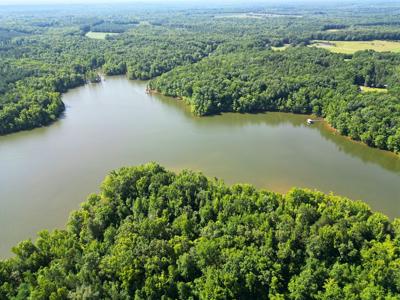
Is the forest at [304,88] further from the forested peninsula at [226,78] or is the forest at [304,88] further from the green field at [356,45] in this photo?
the green field at [356,45]

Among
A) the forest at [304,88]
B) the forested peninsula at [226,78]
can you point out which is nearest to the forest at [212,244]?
the forest at [304,88]

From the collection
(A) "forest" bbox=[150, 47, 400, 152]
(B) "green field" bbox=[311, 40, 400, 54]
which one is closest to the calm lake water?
(A) "forest" bbox=[150, 47, 400, 152]

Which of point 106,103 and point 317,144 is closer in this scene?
point 317,144

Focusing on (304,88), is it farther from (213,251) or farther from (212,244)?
(213,251)

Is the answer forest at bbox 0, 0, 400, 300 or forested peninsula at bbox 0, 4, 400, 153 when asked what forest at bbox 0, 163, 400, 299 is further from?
forested peninsula at bbox 0, 4, 400, 153

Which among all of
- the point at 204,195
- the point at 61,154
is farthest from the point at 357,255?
the point at 61,154

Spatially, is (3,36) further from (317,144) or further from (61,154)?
(317,144)

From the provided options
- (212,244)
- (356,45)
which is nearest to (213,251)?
(212,244)
